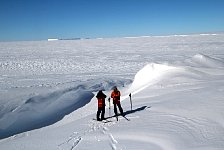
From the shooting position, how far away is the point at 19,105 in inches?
483

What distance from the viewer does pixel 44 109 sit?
1266cm

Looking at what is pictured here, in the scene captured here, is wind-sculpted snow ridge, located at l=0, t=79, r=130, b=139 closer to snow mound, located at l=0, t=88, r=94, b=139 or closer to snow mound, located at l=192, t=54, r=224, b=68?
snow mound, located at l=0, t=88, r=94, b=139

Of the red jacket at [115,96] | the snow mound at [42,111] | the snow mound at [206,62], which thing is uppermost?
the snow mound at [206,62]

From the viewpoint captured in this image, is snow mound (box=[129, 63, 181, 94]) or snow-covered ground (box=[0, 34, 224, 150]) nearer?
snow-covered ground (box=[0, 34, 224, 150])

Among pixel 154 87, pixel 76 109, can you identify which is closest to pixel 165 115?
pixel 154 87

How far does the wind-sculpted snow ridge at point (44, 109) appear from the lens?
432 inches

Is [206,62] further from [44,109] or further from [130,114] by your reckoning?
[44,109]

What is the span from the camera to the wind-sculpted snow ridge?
1096cm

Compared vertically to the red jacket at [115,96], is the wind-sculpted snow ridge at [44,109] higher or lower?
lower

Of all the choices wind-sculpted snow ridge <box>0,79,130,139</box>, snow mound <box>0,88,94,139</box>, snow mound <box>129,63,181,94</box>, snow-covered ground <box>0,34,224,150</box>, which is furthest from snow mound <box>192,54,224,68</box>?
snow mound <box>0,88,94,139</box>

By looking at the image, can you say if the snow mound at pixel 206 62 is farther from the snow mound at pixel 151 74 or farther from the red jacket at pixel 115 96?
the red jacket at pixel 115 96

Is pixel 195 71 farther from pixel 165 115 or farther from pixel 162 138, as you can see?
pixel 162 138

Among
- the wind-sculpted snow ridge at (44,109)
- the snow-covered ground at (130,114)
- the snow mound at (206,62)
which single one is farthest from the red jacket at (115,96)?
the snow mound at (206,62)

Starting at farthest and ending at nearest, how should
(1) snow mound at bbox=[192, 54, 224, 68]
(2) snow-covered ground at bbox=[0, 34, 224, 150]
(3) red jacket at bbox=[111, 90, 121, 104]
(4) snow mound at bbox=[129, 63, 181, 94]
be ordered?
(1) snow mound at bbox=[192, 54, 224, 68], (4) snow mound at bbox=[129, 63, 181, 94], (3) red jacket at bbox=[111, 90, 121, 104], (2) snow-covered ground at bbox=[0, 34, 224, 150]
